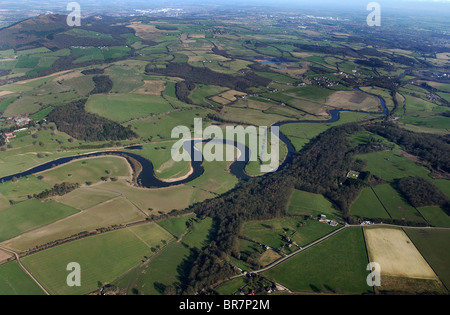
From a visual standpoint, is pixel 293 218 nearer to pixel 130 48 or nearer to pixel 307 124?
pixel 307 124

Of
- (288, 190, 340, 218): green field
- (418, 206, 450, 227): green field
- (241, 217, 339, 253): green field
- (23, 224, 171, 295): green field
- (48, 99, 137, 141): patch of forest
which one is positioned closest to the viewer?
(23, 224, 171, 295): green field

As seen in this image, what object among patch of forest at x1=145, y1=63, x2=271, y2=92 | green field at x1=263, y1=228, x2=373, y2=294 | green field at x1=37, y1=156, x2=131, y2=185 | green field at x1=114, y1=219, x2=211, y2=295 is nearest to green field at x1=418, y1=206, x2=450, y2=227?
green field at x1=263, y1=228, x2=373, y2=294

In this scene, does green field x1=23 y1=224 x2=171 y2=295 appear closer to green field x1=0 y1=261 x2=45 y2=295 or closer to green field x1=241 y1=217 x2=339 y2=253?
green field x1=0 y1=261 x2=45 y2=295

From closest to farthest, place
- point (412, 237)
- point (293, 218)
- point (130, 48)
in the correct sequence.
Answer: point (412, 237)
point (293, 218)
point (130, 48)

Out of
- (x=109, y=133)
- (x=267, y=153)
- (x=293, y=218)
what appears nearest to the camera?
(x=293, y=218)

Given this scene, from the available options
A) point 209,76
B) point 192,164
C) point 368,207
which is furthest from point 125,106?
point 368,207

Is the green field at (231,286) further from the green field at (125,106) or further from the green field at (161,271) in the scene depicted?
the green field at (125,106)

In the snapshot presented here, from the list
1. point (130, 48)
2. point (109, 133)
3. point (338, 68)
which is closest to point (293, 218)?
point (109, 133)

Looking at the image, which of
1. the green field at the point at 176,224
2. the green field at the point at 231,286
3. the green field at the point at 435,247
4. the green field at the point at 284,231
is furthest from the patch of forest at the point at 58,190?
the green field at the point at 435,247
